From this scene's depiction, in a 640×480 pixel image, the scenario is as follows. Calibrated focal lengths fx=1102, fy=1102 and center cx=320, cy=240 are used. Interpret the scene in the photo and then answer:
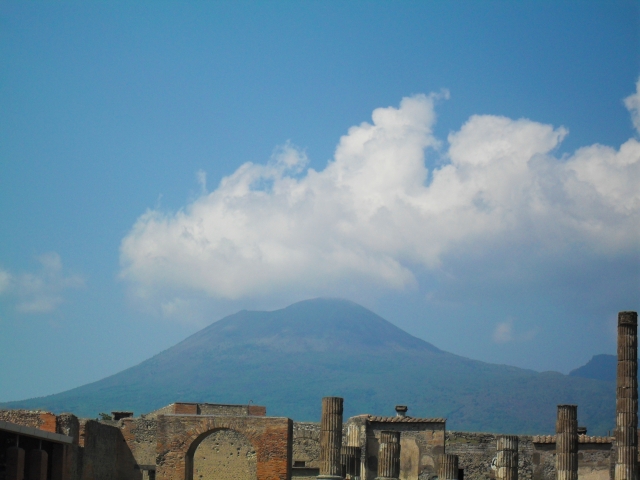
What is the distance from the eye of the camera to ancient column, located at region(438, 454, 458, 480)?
3706 centimetres

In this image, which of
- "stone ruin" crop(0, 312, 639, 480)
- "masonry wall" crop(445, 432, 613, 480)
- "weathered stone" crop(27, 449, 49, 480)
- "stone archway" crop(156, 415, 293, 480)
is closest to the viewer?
"weathered stone" crop(27, 449, 49, 480)

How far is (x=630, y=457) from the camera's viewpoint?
34.4m

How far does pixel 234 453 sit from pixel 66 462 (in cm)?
914

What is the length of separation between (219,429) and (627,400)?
12.9m

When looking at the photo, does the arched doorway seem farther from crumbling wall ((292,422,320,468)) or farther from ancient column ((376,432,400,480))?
ancient column ((376,432,400,480))

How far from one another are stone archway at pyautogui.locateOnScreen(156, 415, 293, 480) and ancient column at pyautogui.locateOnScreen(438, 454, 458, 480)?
6.94 meters

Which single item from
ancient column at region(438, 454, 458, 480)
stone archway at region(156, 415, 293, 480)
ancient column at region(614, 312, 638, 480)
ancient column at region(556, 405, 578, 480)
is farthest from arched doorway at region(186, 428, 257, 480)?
ancient column at region(614, 312, 638, 480)

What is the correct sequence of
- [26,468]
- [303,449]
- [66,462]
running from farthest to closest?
[303,449]
[66,462]
[26,468]

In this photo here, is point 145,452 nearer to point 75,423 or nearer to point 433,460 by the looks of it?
point 75,423

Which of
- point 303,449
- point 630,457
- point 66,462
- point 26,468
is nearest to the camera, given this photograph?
point 26,468

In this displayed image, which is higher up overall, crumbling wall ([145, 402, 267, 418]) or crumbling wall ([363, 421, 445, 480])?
crumbling wall ([145, 402, 267, 418])

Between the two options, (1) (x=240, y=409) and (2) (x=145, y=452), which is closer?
(2) (x=145, y=452)

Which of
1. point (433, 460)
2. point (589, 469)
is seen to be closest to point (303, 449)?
point (433, 460)

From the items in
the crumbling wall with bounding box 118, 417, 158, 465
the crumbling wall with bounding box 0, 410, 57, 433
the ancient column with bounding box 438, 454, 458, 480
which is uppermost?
the crumbling wall with bounding box 0, 410, 57, 433
